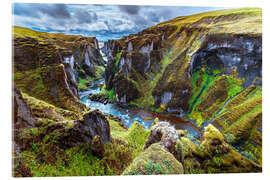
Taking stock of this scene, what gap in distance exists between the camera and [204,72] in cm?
825

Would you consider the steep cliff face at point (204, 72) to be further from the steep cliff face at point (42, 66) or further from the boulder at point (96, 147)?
the boulder at point (96, 147)

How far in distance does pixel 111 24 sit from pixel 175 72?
23.6ft

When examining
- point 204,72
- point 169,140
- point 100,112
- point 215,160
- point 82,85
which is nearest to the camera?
point 169,140

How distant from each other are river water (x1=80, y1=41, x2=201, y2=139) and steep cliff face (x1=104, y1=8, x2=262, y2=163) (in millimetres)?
433

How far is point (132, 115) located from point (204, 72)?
→ 21.2 ft

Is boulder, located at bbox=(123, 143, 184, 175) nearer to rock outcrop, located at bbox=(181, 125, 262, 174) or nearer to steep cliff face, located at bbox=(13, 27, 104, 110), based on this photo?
rock outcrop, located at bbox=(181, 125, 262, 174)

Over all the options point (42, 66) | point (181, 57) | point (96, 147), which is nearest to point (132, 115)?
point (96, 147)

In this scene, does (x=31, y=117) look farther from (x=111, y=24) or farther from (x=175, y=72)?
(x=175, y=72)

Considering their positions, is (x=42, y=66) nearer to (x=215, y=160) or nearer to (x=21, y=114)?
Answer: (x=21, y=114)

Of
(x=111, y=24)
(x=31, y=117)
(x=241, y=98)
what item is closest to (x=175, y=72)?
(x=241, y=98)

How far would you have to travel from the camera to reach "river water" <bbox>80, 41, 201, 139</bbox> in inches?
190

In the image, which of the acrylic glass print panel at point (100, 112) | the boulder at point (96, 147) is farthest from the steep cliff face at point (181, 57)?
the boulder at point (96, 147)

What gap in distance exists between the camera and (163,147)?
8.30 feet

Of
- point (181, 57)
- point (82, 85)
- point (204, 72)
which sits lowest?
point (82, 85)
